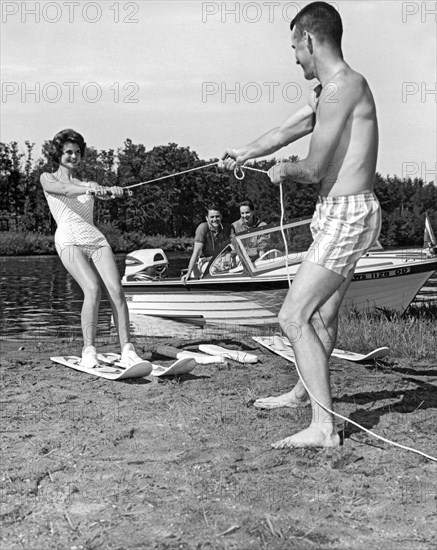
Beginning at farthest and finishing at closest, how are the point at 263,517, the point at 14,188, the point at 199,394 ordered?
the point at 14,188, the point at 199,394, the point at 263,517

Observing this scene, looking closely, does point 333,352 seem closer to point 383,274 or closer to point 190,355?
point 190,355

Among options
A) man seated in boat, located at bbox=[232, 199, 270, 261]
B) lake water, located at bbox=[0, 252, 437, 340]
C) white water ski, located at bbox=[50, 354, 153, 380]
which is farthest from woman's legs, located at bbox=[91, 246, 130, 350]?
man seated in boat, located at bbox=[232, 199, 270, 261]

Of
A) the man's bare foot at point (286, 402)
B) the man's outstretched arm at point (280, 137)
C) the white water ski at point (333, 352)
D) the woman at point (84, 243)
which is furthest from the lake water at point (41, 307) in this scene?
the man's outstretched arm at point (280, 137)

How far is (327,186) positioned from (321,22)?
0.93 m

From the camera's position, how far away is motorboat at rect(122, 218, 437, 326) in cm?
1404

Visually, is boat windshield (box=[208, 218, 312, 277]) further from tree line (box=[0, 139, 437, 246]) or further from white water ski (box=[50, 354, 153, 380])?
tree line (box=[0, 139, 437, 246])

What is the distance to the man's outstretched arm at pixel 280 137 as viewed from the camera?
4.92 metres

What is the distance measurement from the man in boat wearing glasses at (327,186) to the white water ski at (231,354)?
124 inches

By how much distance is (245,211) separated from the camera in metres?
14.3

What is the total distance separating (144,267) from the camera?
54.0 feet

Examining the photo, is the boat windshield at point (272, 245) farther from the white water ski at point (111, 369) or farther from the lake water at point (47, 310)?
the white water ski at point (111, 369)

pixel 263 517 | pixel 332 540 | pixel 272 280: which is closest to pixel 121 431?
pixel 263 517

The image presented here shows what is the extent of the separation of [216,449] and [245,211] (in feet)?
33.0

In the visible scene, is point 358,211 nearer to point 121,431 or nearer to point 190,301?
point 121,431
